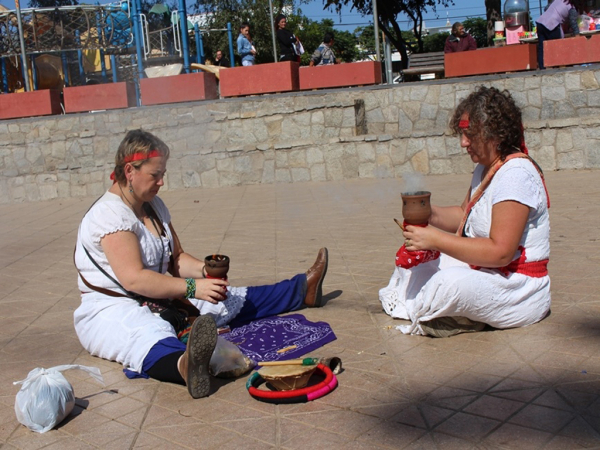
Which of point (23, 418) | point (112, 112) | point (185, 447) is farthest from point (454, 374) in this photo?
point (112, 112)

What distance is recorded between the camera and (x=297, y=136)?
12219mm

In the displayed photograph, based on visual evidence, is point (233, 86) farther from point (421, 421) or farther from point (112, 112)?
point (421, 421)

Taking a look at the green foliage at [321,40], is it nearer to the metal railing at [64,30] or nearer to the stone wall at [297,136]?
the metal railing at [64,30]

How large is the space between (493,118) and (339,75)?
935 centimetres

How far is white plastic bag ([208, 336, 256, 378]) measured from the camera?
3.14 metres

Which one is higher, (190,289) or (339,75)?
(339,75)

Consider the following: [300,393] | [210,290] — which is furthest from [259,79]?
[300,393]

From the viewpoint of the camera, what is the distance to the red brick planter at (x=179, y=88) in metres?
12.7

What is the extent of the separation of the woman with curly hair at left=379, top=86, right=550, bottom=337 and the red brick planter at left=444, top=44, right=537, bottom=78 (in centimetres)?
852

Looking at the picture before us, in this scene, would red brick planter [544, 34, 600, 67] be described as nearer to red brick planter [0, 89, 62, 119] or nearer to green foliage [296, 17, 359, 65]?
red brick planter [0, 89, 62, 119]

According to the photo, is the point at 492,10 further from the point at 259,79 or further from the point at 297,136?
the point at 297,136

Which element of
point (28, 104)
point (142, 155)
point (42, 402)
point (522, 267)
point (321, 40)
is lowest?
point (42, 402)

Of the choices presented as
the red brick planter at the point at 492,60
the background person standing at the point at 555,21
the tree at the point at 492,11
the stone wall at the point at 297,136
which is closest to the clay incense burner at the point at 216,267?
the stone wall at the point at 297,136

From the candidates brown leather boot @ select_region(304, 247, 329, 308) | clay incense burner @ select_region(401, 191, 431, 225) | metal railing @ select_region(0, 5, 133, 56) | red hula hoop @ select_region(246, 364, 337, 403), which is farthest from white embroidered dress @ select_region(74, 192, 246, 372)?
metal railing @ select_region(0, 5, 133, 56)
